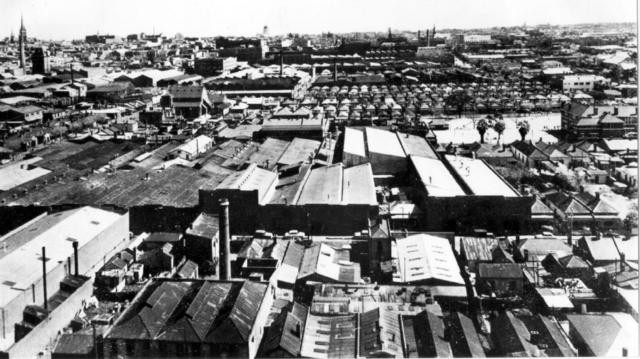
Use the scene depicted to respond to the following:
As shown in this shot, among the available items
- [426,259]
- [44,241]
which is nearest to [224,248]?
[44,241]

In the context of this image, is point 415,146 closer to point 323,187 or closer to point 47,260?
point 323,187

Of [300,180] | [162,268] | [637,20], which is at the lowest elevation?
[162,268]

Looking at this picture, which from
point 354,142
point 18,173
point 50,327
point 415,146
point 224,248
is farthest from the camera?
point 415,146

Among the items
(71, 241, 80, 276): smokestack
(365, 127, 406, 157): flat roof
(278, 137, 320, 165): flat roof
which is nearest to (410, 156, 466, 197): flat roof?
(365, 127, 406, 157): flat roof

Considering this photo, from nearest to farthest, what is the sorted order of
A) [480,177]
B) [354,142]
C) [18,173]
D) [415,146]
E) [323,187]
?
1. [323,187]
2. [480,177]
3. [18,173]
4. [354,142]
5. [415,146]

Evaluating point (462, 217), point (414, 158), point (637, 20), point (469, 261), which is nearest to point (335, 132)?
point (414, 158)

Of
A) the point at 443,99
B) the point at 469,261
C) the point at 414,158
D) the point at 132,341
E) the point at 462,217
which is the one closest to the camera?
the point at 132,341

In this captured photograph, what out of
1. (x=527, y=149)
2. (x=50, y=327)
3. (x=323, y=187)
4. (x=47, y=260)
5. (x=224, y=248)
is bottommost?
(x=50, y=327)

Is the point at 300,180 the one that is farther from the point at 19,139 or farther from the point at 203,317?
the point at 19,139
